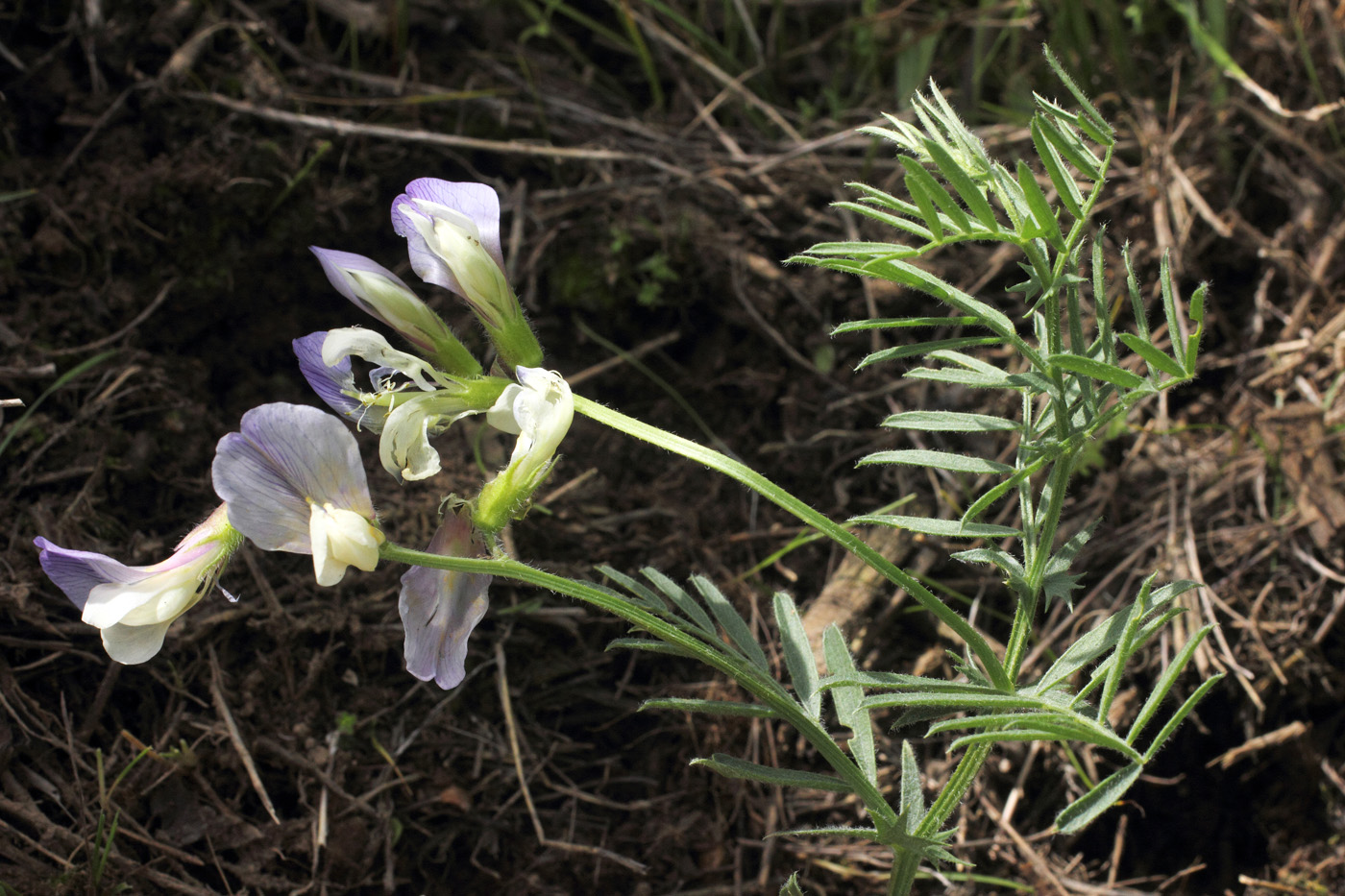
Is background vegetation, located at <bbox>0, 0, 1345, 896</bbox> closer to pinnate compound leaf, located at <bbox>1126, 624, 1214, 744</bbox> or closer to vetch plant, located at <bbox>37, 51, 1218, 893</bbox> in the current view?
vetch plant, located at <bbox>37, 51, 1218, 893</bbox>

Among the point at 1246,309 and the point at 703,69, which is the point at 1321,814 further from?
the point at 703,69

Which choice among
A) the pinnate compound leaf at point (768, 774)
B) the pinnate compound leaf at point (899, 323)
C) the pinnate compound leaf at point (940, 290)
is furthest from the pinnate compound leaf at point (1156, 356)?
the pinnate compound leaf at point (768, 774)

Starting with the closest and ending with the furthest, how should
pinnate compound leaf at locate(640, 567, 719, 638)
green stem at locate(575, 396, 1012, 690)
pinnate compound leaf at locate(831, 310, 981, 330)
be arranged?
1. green stem at locate(575, 396, 1012, 690)
2. pinnate compound leaf at locate(831, 310, 981, 330)
3. pinnate compound leaf at locate(640, 567, 719, 638)

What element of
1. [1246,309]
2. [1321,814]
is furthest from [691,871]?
[1246,309]

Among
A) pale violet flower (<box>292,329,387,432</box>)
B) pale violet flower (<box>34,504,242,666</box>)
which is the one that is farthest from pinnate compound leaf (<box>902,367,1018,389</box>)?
pale violet flower (<box>34,504,242,666</box>)

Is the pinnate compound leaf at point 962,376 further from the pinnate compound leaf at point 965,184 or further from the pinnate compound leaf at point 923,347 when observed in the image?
the pinnate compound leaf at point 965,184

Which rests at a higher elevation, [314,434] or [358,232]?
[314,434]
